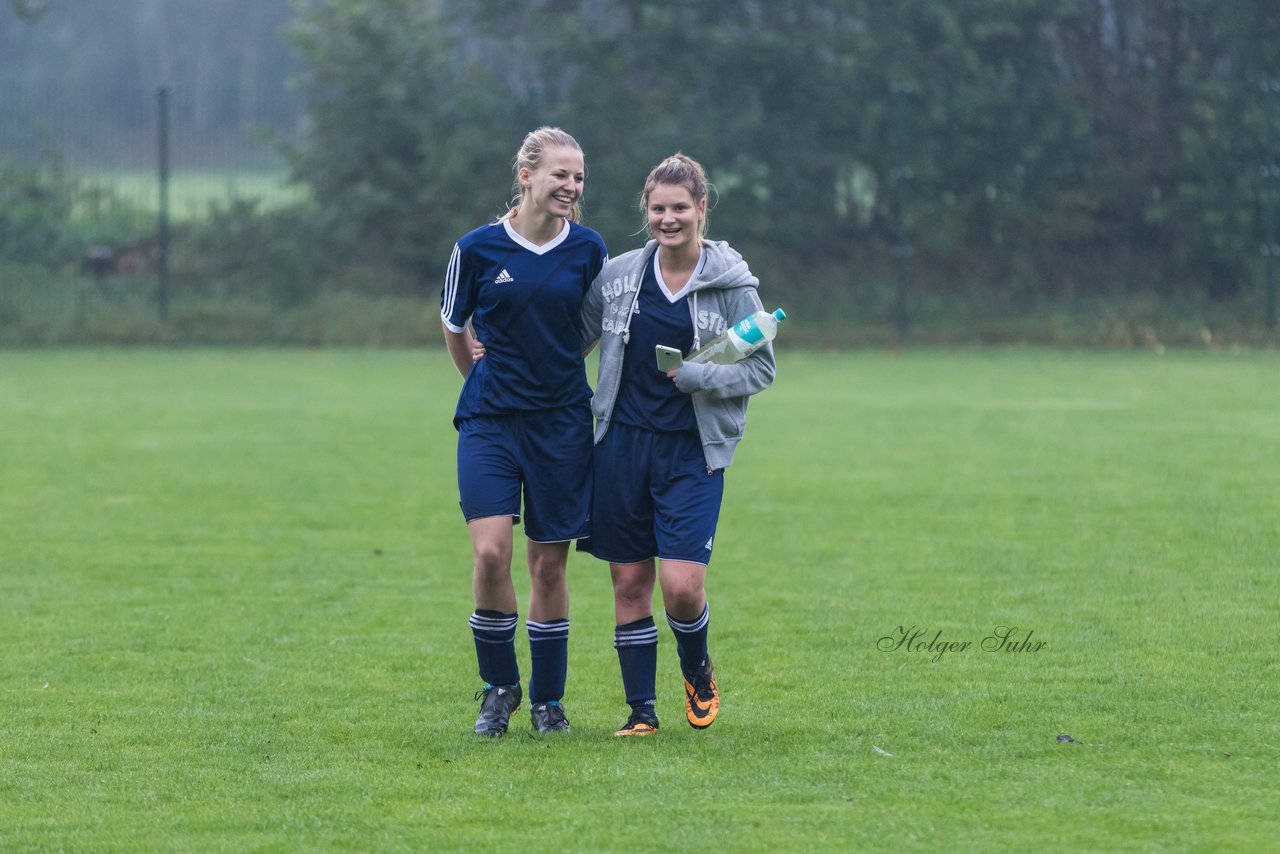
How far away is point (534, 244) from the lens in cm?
523

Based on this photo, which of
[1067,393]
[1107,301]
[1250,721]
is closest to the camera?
[1250,721]

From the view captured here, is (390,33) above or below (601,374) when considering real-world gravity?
above

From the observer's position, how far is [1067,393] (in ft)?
50.7

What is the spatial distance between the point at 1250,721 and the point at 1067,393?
34.7 feet

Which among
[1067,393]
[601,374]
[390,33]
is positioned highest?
[390,33]

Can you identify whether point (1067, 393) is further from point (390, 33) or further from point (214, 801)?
point (214, 801)

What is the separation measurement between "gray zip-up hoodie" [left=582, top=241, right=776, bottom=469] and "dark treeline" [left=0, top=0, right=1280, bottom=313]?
15.5 m

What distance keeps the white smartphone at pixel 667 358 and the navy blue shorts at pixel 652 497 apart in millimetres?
230

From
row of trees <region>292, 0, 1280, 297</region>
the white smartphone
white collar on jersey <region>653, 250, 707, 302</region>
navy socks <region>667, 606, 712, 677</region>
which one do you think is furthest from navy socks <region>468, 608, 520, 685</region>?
row of trees <region>292, 0, 1280, 297</region>

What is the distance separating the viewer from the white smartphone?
16.3 ft

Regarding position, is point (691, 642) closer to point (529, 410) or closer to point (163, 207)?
point (529, 410)

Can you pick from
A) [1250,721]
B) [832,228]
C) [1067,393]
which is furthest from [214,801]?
[832,228]
